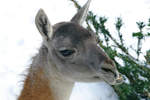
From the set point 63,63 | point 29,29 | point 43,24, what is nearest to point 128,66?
point 63,63

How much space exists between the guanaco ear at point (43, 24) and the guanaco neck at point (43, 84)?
15cm

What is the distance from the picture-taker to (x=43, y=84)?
88.4 inches

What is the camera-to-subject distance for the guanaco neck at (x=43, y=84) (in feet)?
7.36

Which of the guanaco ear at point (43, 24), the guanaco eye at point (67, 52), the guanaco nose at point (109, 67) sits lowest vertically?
the guanaco nose at point (109, 67)

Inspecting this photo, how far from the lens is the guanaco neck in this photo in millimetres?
2242

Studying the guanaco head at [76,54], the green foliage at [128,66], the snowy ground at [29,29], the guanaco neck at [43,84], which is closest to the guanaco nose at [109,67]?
the guanaco head at [76,54]

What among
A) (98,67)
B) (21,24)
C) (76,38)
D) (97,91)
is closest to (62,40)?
(76,38)

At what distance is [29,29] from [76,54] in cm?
325

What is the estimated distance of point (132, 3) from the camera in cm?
541

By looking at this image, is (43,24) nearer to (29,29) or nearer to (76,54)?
(76,54)

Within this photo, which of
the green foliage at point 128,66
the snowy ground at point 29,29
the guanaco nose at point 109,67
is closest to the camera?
the guanaco nose at point 109,67

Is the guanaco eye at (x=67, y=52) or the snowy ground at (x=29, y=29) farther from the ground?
the guanaco eye at (x=67, y=52)

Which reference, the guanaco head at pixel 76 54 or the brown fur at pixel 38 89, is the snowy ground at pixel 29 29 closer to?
the brown fur at pixel 38 89

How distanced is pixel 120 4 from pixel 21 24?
6.40ft
